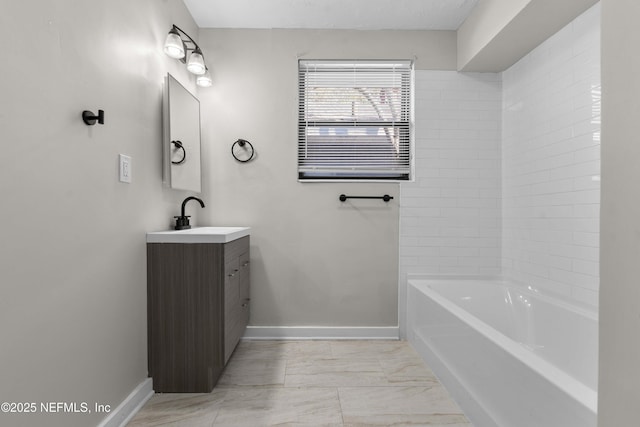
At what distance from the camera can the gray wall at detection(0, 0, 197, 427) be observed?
1.08 meters

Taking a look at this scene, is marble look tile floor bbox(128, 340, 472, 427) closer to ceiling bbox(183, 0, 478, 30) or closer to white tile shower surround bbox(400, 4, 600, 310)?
white tile shower surround bbox(400, 4, 600, 310)

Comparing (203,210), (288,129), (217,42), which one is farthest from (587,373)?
(217,42)

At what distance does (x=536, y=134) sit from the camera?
2.43 metres

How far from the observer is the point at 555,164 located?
2.25m

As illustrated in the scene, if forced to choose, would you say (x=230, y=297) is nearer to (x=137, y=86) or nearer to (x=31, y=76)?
(x=137, y=86)

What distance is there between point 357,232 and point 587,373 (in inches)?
63.7

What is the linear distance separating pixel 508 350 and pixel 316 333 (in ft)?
5.43

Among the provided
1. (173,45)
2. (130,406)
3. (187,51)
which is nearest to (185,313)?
(130,406)

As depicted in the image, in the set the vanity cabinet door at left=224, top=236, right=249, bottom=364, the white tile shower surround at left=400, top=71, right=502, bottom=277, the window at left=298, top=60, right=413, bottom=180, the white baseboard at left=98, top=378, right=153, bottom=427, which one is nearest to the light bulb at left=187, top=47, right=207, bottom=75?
the window at left=298, top=60, right=413, bottom=180

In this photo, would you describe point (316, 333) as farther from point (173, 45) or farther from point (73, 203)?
point (173, 45)

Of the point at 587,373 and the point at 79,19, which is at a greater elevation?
the point at 79,19

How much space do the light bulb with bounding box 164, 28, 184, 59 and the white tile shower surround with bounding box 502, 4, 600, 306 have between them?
2304 millimetres

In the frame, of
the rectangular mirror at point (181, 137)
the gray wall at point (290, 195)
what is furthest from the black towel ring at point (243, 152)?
the rectangular mirror at point (181, 137)

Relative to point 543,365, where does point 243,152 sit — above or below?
above
